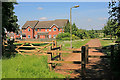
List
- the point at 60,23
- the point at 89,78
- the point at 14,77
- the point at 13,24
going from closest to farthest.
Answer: the point at 14,77
the point at 89,78
the point at 13,24
the point at 60,23

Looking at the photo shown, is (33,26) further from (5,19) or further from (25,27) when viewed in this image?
(5,19)

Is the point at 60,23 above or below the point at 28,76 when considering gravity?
above

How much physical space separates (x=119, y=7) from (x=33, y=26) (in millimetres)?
63784

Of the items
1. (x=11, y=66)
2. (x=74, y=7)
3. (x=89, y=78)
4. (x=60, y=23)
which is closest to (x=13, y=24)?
(x=74, y=7)

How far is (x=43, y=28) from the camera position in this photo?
223ft

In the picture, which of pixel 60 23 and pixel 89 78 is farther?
pixel 60 23

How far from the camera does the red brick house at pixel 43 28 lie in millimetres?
65406

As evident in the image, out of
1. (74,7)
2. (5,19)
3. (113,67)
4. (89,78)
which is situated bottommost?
(89,78)

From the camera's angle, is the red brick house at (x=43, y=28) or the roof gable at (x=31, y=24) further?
the roof gable at (x=31, y=24)

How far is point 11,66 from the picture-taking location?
23.0 feet

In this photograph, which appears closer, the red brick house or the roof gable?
the red brick house

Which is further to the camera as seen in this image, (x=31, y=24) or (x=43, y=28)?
(x=31, y=24)

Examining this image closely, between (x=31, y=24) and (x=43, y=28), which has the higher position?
(x=31, y=24)

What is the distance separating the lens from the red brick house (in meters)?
65.4
